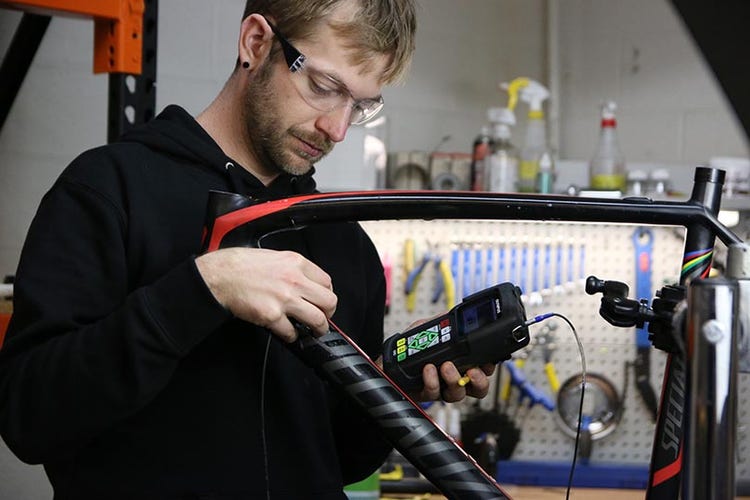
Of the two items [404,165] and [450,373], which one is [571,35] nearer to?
[404,165]

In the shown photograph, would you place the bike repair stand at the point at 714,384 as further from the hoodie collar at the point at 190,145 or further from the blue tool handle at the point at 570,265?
the blue tool handle at the point at 570,265

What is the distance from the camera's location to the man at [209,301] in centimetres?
91

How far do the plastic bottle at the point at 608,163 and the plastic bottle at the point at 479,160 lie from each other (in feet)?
0.95

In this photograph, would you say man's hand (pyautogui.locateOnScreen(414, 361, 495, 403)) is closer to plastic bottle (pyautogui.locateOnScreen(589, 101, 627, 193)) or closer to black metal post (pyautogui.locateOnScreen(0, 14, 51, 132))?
black metal post (pyautogui.locateOnScreen(0, 14, 51, 132))

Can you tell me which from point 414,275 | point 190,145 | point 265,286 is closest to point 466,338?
point 265,286

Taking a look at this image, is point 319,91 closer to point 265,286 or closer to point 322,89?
point 322,89

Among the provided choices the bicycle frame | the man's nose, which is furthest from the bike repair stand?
the man's nose

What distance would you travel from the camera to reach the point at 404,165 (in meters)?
2.51

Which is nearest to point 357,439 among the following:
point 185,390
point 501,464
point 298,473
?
point 298,473

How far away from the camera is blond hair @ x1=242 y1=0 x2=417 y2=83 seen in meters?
1.14

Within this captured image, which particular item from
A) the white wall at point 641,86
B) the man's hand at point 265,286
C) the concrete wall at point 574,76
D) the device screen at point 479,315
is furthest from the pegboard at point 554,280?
the man's hand at point 265,286

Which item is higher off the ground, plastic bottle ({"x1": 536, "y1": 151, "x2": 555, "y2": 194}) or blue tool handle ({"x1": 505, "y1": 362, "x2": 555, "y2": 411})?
plastic bottle ({"x1": 536, "y1": 151, "x2": 555, "y2": 194})

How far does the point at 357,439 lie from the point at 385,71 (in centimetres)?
47

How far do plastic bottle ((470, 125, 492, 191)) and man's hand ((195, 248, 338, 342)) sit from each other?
5.15 feet
